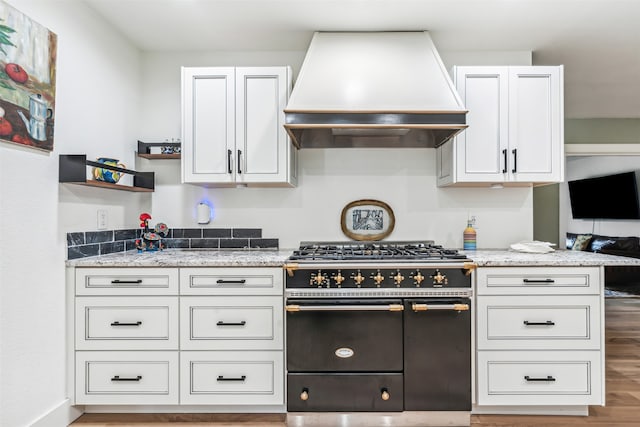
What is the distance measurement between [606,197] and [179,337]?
6.55 m

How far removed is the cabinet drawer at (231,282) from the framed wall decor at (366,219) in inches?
34.3

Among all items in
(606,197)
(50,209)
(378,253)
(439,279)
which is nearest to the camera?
(50,209)

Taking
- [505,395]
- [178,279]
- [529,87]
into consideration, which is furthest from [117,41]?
[505,395]

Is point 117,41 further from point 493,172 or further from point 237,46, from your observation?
point 493,172

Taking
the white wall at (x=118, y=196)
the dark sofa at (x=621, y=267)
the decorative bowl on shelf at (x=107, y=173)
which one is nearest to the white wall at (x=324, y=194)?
the white wall at (x=118, y=196)

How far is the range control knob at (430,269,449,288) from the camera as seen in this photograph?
2131 mm

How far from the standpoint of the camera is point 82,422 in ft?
7.19

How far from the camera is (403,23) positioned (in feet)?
8.14

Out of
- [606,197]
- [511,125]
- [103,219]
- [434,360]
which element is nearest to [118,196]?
[103,219]

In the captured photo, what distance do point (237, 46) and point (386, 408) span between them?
257cm

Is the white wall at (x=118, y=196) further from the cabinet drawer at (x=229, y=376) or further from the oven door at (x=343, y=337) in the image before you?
the oven door at (x=343, y=337)

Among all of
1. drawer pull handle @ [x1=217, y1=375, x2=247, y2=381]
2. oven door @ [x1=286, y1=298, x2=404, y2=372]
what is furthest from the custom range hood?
drawer pull handle @ [x1=217, y1=375, x2=247, y2=381]

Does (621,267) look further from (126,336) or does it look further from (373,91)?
(126,336)

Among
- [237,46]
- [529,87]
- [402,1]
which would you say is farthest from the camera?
[237,46]
